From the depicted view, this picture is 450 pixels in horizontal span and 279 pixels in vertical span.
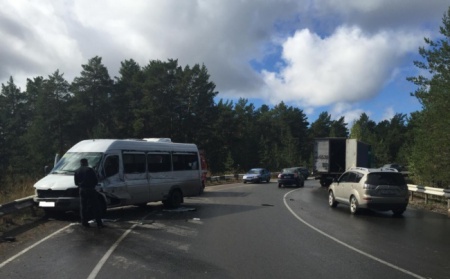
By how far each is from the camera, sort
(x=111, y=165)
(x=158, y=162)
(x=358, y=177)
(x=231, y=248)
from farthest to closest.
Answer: (x=158, y=162) → (x=358, y=177) → (x=111, y=165) → (x=231, y=248)

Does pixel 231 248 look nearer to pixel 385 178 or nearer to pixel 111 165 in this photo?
pixel 111 165

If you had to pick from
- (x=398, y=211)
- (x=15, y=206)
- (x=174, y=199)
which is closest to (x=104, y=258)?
(x=15, y=206)

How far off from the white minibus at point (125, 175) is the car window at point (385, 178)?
23.6ft

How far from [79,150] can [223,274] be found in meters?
9.43

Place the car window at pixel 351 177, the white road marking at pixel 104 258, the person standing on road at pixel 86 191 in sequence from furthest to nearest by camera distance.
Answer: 1. the car window at pixel 351 177
2. the person standing on road at pixel 86 191
3. the white road marking at pixel 104 258

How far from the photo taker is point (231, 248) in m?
9.23

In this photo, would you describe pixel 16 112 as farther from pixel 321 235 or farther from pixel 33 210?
pixel 321 235

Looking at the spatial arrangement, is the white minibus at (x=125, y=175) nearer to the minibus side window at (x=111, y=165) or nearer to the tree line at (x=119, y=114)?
the minibus side window at (x=111, y=165)

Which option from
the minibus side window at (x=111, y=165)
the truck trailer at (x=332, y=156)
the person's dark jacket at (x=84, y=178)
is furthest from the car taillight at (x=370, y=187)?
the truck trailer at (x=332, y=156)

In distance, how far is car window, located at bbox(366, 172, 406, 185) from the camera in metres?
15.7

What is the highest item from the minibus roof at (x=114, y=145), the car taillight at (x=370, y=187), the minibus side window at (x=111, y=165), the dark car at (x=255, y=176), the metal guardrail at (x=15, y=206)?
the minibus roof at (x=114, y=145)

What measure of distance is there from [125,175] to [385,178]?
30.2 feet

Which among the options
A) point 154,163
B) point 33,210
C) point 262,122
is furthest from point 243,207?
point 262,122

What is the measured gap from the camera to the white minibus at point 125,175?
43.1 ft
